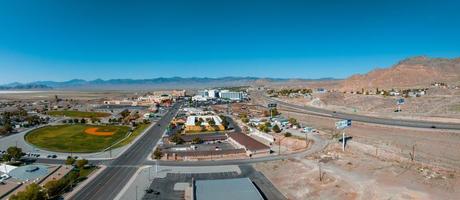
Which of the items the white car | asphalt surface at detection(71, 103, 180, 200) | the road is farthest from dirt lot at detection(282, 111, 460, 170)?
the white car

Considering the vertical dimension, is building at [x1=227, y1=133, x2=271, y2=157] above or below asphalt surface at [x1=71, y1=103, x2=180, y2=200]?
above

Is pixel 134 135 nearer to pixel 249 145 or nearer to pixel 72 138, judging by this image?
pixel 72 138

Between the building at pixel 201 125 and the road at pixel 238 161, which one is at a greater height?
the building at pixel 201 125

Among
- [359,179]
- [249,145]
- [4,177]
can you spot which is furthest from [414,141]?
[4,177]

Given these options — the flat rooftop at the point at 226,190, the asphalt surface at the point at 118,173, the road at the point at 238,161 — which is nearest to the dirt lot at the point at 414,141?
the road at the point at 238,161

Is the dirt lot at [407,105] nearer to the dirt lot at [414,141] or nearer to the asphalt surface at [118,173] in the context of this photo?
the dirt lot at [414,141]

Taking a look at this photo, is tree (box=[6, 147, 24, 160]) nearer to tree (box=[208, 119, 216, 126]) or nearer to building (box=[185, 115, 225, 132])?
building (box=[185, 115, 225, 132])
